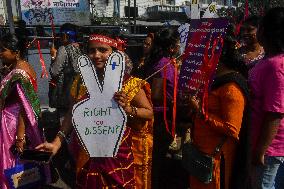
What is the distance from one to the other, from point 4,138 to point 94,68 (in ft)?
4.35

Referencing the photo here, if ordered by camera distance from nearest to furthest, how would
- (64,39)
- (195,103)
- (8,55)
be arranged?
(195,103), (8,55), (64,39)

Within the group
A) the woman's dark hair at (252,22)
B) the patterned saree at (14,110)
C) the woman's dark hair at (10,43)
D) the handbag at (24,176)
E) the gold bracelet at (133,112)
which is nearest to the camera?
the gold bracelet at (133,112)

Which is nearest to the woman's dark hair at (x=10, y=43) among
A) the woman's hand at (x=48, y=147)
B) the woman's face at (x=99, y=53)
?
the woman's face at (x=99, y=53)

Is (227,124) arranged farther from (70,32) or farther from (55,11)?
(55,11)

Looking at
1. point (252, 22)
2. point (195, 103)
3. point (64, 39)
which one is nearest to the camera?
point (195, 103)

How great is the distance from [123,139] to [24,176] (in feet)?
3.29

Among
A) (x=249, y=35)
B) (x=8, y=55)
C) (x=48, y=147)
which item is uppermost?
(x=249, y=35)

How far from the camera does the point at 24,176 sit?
9.30 feet

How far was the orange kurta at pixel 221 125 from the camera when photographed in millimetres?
2168

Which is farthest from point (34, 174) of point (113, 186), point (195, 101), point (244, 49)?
point (244, 49)

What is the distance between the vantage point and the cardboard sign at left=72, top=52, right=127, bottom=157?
2088 mm

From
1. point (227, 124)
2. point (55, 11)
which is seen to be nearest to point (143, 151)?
point (227, 124)

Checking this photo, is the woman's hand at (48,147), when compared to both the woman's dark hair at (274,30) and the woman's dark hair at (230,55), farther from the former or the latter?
the woman's dark hair at (274,30)

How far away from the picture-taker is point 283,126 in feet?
7.13
